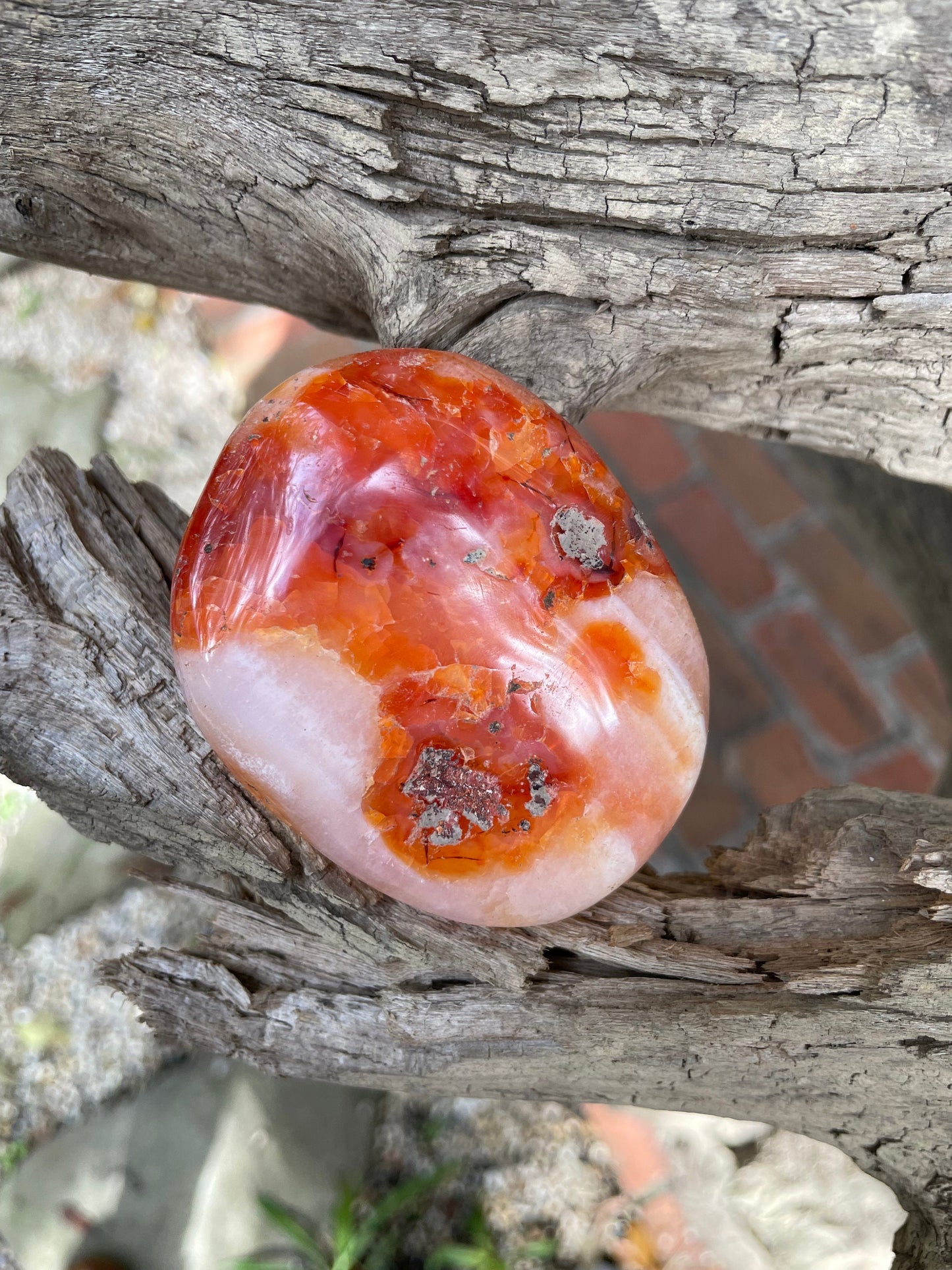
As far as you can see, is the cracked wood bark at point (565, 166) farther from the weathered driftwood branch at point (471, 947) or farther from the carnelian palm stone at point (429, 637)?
the weathered driftwood branch at point (471, 947)

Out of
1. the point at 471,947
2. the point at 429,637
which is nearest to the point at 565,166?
the point at 429,637

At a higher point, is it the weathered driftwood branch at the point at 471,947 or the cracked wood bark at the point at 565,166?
the cracked wood bark at the point at 565,166

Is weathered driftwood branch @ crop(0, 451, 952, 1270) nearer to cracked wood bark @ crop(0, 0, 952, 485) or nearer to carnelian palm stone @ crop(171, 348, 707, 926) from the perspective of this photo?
carnelian palm stone @ crop(171, 348, 707, 926)

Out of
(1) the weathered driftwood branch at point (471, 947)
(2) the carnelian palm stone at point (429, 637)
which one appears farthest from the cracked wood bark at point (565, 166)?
(1) the weathered driftwood branch at point (471, 947)

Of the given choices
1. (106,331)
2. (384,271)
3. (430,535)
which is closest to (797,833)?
(430,535)

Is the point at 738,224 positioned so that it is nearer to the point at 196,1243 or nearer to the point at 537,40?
the point at 537,40

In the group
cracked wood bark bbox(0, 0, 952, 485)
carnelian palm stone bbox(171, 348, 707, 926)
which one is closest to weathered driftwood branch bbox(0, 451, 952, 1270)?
carnelian palm stone bbox(171, 348, 707, 926)
